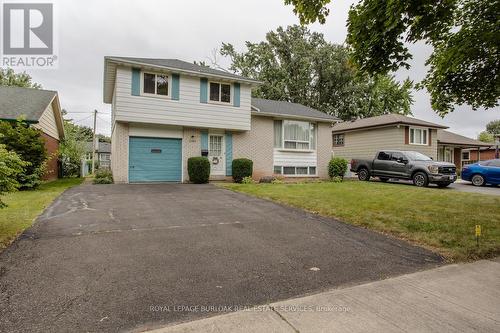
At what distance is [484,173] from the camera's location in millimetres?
16047

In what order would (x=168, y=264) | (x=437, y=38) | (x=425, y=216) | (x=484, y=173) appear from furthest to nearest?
(x=484, y=173) → (x=437, y=38) → (x=425, y=216) → (x=168, y=264)

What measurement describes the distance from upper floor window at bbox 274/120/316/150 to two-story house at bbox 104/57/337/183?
6cm

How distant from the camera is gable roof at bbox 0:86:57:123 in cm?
1325

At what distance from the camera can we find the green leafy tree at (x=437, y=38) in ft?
20.3

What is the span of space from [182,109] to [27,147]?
22.0 feet

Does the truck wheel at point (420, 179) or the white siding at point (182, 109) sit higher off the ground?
the white siding at point (182, 109)

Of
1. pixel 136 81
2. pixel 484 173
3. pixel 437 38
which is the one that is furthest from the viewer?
pixel 484 173

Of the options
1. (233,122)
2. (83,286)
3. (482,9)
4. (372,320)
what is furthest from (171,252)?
(233,122)

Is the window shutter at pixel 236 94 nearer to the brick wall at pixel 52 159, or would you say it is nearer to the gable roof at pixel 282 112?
the gable roof at pixel 282 112

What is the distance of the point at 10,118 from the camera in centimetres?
1280

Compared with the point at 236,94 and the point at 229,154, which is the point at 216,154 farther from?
the point at 236,94

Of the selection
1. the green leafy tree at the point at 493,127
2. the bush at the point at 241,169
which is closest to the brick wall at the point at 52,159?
the bush at the point at 241,169

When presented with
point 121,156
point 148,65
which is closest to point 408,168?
Result: point 148,65

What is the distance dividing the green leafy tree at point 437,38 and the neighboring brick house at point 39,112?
1246 cm
